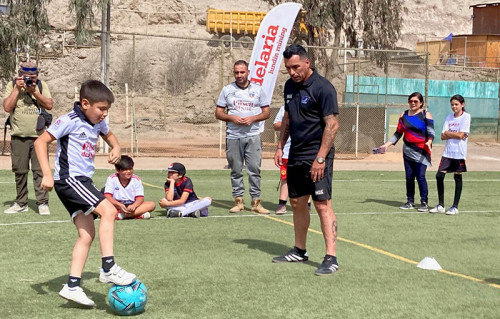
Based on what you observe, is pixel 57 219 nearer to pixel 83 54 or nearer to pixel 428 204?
pixel 428 204

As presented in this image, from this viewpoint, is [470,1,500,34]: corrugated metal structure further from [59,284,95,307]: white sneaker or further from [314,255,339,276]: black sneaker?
[59,284,95,307]: white sneaker

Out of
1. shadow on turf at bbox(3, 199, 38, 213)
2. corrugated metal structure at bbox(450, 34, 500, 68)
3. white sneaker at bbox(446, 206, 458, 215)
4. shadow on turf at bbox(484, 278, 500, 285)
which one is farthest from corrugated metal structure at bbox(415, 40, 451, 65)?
shadow on turf at bbox(484, 278, 500, 285)

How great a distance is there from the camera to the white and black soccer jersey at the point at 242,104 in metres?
11.3

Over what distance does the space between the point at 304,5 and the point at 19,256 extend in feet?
82.5

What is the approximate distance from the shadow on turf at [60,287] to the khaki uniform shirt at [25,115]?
4.25 metres

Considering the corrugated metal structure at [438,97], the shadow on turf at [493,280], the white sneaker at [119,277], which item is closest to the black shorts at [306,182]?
the shadow on turf at [493,280]

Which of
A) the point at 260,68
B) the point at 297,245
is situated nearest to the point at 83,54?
the point at 260,68

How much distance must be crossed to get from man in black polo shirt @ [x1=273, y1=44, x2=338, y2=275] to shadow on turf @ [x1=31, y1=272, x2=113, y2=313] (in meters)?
1.94

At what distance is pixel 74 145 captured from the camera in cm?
606

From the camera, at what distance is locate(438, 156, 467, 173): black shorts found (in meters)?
12.0

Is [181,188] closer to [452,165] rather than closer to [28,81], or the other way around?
[28,81]

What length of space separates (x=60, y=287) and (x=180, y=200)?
434 centimetres

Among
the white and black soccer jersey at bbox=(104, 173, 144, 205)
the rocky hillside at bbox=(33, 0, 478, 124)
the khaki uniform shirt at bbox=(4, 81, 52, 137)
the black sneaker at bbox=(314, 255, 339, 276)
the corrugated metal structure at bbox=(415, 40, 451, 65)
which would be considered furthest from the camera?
the corrugated metal structure at bbox=(415, 40, 451, 65)

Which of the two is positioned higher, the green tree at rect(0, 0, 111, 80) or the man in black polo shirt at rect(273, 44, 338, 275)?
the green tree at rect(0, 0, 111, 80)
